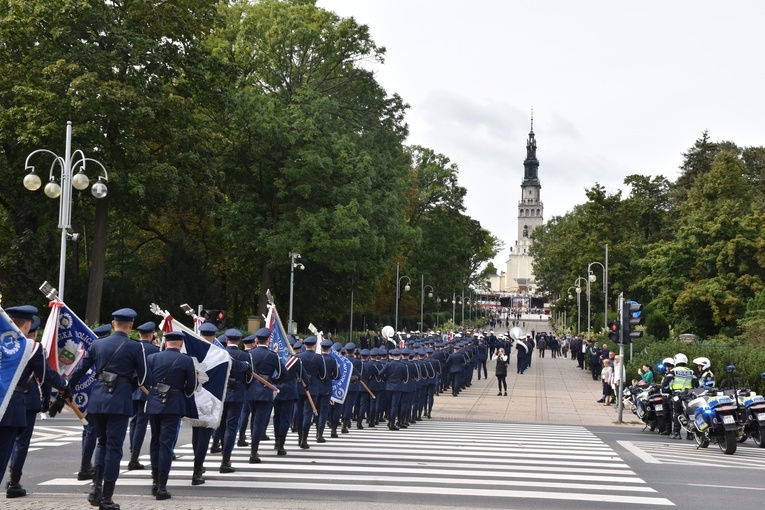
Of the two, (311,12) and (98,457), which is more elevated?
(311,12)

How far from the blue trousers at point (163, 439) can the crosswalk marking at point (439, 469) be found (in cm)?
94

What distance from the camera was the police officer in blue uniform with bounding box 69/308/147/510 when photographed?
33.8 ft

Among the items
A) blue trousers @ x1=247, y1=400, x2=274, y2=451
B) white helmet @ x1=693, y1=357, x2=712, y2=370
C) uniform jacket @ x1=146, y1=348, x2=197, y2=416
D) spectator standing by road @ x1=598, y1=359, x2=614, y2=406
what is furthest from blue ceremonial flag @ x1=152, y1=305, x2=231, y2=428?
spectator standing by road @ x1=598, y1=359, x2=614, y2=406

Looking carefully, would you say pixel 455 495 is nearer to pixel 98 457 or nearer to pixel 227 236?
pixel 98 457

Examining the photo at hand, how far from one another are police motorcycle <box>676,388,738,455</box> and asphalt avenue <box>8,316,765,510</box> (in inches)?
13.3

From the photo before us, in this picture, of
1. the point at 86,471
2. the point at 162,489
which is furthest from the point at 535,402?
the point at 162,489

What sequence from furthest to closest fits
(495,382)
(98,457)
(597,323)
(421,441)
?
(597,323)
(495,382)
(421,441)
(98,457)

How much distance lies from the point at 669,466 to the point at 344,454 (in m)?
5.15

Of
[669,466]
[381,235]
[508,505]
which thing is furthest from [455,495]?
[381,235]

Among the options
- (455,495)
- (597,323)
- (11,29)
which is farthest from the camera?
(597,323)

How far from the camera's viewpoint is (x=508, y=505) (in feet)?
35.9

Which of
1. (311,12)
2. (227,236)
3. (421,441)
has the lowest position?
(421,441)

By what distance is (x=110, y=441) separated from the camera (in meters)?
10.2

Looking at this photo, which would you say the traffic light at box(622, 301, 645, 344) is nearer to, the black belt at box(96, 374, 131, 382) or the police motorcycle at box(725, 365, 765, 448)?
the police motorcycle at box(725, 365, 765, 448)
